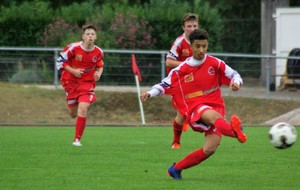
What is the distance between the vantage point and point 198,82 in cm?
Answer: 1114

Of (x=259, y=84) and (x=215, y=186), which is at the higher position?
(x=215, y=186)

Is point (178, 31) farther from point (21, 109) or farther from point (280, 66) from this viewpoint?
point (21, 109)

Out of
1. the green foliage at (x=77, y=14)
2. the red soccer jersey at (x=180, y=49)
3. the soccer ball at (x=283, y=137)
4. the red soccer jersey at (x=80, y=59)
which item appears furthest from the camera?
the green foliage at (x=77, y=14)

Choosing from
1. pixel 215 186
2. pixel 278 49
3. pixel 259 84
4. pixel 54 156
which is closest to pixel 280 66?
pixel 259 84

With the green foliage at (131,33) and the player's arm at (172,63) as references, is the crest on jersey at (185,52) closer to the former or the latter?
the player's arm at (172,63)

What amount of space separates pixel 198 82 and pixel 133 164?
176cm

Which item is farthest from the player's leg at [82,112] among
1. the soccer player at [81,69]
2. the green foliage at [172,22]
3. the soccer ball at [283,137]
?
the green foliage at [172,22]

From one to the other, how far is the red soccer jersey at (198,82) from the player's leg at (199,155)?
533mm

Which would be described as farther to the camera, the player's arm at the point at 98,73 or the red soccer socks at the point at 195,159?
the player's arm at the point at 98,73

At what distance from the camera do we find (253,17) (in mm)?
42531

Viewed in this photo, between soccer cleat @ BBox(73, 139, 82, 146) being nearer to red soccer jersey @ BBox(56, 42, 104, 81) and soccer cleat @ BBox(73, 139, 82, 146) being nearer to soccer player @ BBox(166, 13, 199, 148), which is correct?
red soccer jersey @ BBox(56, 42, 104, 81)

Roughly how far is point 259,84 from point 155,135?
27.3 feet

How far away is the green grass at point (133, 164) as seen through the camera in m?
10.4

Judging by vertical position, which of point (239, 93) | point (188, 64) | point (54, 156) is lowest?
point (239, 93)
